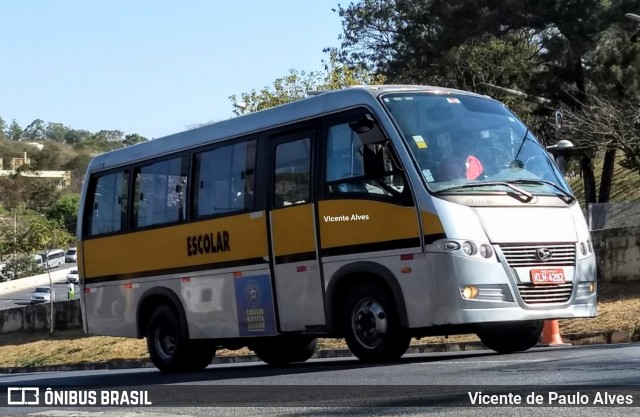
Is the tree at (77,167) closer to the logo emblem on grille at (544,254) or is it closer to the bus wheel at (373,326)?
the bus wheel at (373,326)

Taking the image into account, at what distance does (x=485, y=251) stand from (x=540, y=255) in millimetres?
756

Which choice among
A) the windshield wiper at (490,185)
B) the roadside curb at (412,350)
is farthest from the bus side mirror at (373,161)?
the roadside curb at (412,350)

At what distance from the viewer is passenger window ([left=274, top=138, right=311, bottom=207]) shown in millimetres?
12812

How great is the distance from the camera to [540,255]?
464 inches

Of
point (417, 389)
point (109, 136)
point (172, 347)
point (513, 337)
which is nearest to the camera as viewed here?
point (417, 389)

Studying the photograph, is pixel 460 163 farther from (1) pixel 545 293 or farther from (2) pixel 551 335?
(2) pixel 551 335

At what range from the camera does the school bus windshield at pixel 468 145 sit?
11.7 meters

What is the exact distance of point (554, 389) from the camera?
8484 millimetres

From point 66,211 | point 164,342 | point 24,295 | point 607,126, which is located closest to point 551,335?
point 164,342

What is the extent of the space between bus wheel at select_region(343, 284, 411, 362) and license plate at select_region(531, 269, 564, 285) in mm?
1509

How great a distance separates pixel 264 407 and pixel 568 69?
3316 cm

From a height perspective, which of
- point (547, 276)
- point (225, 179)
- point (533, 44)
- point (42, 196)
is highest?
point (42, 196)

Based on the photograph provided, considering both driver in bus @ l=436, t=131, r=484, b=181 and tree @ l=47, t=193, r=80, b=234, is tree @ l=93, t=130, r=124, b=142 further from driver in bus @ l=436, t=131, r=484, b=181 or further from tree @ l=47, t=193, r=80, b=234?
driver in bus @ l=436, t=131, r=484, b=181

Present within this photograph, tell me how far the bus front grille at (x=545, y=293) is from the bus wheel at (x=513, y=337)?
49.3 inches
